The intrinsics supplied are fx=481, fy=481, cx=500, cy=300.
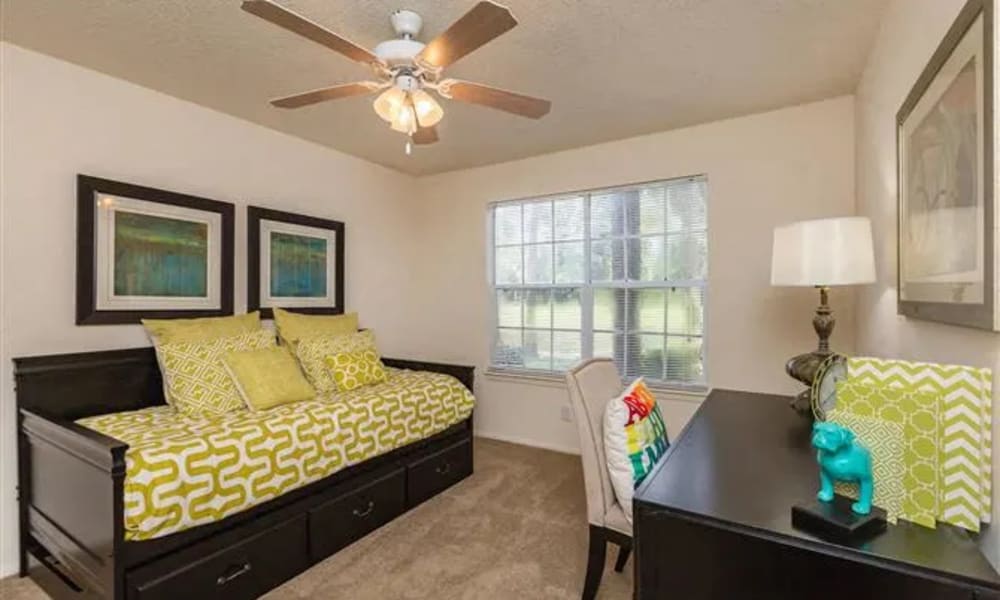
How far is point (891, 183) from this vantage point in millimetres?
1826

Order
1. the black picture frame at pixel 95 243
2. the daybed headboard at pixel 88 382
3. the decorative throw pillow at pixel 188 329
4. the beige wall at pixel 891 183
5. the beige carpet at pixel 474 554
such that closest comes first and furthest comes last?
the beige wall at pixel 891 183 → the beige carpet at pixel 474 554 → the daybed headboard at pixel 88 382 → the black picture frame at pixel 95 243 → the decorative throw pillow at pixel 188 329

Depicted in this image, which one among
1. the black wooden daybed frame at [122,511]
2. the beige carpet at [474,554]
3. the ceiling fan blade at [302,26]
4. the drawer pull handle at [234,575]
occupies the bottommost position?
the beige carpet at [474,554]

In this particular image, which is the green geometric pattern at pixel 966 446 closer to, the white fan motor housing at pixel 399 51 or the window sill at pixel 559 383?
the white fan motor housing at pixel 399 51

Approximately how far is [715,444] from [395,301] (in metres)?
3.19

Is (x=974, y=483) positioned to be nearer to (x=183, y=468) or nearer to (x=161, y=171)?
(x=183, y=468)

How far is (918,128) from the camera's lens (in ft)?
4.66

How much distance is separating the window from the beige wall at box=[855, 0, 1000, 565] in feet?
3.17

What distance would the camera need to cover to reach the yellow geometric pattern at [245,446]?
1.67 m

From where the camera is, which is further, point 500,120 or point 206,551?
point 500,120

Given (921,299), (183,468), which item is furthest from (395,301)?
(921,299)

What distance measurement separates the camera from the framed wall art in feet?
3.11

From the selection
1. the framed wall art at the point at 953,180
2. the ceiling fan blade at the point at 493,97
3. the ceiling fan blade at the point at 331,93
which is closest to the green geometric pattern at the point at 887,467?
the framed wall art at the point at 953,180

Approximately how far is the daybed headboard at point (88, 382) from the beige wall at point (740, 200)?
8.07ft

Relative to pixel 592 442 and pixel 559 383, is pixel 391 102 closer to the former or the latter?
pixel 592 442
